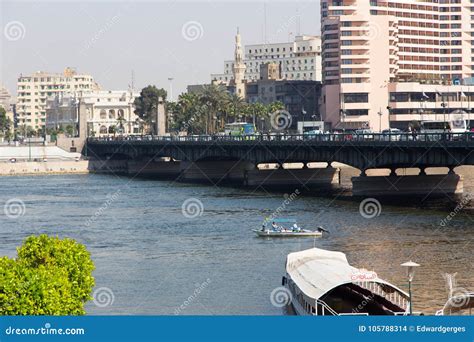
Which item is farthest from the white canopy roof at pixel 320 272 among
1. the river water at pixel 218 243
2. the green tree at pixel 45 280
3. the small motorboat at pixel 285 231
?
the small motorboat at pixel 285 231

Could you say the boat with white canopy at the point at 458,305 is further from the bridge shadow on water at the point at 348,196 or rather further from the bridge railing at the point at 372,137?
the bridge railing at the point at 372,137

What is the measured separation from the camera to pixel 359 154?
128 meters

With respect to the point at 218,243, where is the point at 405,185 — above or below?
above

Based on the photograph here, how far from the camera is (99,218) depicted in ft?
347

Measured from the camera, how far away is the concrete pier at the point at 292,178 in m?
157

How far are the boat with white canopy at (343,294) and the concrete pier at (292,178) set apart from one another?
9995cm

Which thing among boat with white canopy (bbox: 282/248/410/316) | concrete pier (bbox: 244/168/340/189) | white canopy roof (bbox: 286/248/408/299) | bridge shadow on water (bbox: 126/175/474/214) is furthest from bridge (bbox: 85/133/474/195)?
boat with white canopy (bbox: 282/248/410/316)

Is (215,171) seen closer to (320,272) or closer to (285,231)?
(285,231)

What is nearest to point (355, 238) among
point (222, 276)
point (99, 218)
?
point (222, 276)

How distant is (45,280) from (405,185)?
9884 cm

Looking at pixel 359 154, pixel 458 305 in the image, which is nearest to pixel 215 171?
pixel 359 154

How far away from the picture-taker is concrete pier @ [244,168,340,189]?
157 m
